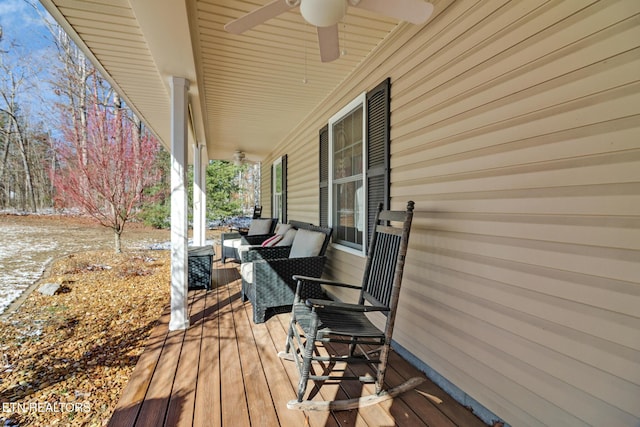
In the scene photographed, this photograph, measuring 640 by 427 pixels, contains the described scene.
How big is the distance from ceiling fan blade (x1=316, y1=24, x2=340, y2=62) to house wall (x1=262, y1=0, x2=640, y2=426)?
70cm

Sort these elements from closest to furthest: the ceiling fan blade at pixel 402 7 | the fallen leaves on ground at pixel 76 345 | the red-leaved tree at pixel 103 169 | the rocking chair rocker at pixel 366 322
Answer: the ceiling fan blade at pixel 402 7
the rocking chair rocker at pixel 366 322
the fallen leaves on ground at pixel 76 345
the red-leaved tree at pixel 103 169

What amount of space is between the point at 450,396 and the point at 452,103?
1.86m

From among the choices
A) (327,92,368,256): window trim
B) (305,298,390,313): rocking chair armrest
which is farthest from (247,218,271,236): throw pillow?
(305,298,390,313): rocking chair armrest

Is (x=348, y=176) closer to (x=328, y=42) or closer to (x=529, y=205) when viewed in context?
(x=328, y=42)

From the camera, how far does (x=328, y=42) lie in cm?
185

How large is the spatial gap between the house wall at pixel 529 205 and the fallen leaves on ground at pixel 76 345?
7.19ft

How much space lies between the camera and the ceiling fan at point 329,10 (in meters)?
1.38

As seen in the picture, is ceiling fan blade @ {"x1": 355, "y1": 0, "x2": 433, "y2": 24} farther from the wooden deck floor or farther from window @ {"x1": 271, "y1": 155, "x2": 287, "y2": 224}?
window @ {"x1": 271, "y1": 155, "x2": 287, "y2": 224}

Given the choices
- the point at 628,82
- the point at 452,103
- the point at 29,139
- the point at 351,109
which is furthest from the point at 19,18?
the point at 628,82

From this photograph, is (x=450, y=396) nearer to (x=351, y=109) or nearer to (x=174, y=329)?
(x=174, y=329)

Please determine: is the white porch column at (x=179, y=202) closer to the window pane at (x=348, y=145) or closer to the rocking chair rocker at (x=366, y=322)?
the rocking chair rocker at (x=366, y=322)

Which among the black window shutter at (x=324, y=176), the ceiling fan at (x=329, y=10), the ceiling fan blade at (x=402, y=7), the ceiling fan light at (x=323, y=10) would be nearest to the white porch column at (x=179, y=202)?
the ceiling fan at (x=329, y=10)

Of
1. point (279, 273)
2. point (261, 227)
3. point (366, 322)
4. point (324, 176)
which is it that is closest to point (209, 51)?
point (324, 176)

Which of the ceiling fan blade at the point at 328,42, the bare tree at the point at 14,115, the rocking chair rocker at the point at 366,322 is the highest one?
the bare tree at the point at 14,115
